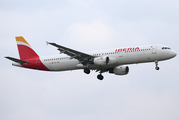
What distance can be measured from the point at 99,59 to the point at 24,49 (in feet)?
54.8

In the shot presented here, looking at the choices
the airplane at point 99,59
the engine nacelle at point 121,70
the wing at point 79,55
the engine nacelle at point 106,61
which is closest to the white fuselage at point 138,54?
the airplane at point 99,59

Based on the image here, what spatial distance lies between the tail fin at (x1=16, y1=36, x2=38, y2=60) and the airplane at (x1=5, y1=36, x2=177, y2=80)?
198mm

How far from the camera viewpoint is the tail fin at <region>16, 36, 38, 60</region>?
214 ft

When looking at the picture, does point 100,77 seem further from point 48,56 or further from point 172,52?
point 172,52

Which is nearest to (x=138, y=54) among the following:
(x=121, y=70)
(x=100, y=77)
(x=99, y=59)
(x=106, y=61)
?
(x=106, y=61)

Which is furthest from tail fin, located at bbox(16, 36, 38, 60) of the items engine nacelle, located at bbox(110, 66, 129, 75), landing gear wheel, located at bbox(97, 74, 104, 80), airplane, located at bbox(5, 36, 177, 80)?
engine nacelle, located at bbox(110, 66, 129, 75)

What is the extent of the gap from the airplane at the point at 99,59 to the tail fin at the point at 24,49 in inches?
7.8


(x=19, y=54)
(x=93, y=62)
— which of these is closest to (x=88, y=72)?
(x=93, y=62)

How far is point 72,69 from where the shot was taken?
200 ft

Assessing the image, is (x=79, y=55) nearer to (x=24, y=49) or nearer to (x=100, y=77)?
(x=100, y=77)

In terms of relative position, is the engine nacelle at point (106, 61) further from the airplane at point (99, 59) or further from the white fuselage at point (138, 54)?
the white fuselage at point (138, 54)

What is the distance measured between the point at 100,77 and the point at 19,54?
15.9 meters

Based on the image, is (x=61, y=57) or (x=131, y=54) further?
(x=61, y=57)

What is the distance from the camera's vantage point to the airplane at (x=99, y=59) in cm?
5606
